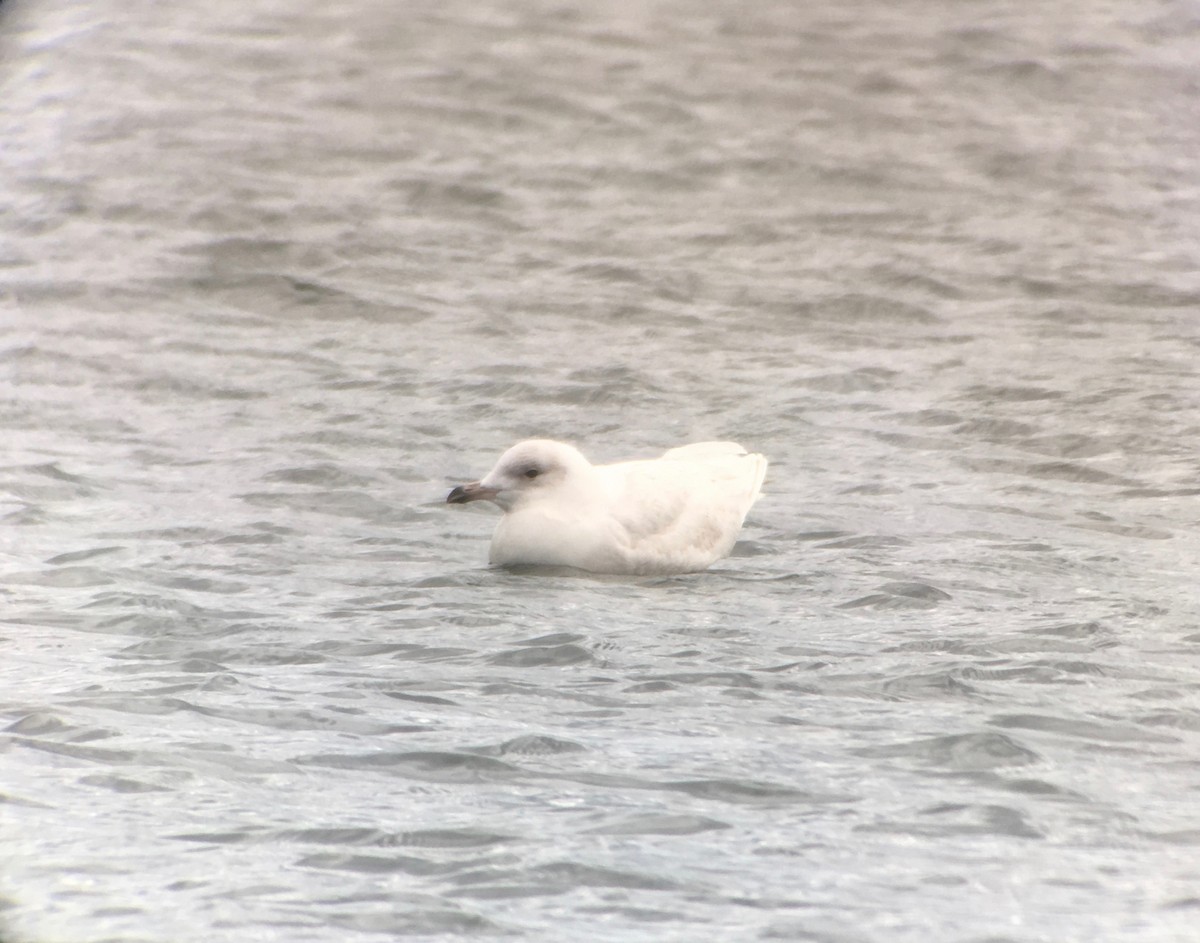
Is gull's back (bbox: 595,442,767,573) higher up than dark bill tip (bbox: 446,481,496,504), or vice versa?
dark bill tip (bbox: 446,481,496,504)

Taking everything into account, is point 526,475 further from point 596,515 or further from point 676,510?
point 676,510

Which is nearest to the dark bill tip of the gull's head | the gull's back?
the gull's head

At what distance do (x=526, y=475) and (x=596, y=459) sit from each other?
3.01 m

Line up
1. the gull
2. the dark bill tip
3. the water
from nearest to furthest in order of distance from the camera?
the water, the gull, the dark bill tip

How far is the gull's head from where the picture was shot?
9.93m

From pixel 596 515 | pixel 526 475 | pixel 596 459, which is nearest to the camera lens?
pixel 596 515

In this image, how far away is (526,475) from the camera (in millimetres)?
9984

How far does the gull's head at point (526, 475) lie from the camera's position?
9.93m

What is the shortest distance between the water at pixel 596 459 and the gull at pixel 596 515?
0.68 ft

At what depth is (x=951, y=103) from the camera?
78.6 ft

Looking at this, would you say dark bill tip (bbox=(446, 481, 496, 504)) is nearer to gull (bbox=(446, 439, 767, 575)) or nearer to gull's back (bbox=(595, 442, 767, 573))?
gull (bbox=(446, 439, 767, 575))

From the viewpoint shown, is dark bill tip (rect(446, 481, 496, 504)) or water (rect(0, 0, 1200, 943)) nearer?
water (rect(0, 0, 1200, 943))

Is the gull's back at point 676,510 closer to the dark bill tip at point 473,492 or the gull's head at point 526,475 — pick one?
the gull's head at point 526,475

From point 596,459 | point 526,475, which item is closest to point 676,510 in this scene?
point 526,475
